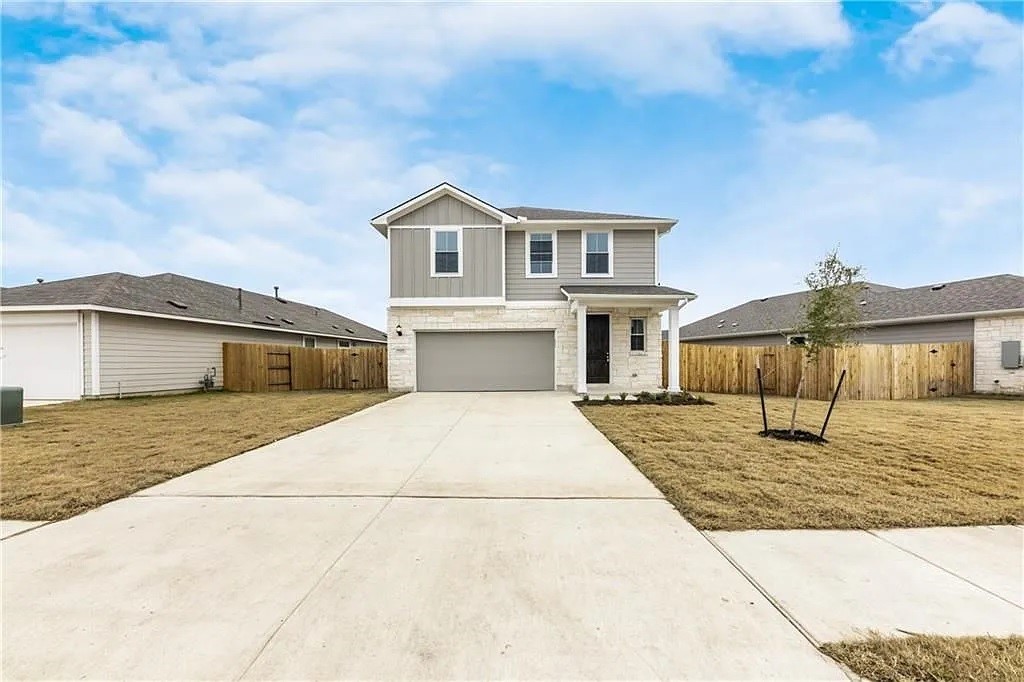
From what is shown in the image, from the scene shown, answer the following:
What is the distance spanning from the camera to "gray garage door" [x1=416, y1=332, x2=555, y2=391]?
48.1 ft

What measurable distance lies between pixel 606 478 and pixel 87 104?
16.0 m

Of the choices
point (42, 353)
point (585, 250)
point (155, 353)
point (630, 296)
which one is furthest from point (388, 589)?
Result: point (42, 353)

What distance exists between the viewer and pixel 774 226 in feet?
54.7

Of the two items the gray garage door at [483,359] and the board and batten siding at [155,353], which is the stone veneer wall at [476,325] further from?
the board and batten siding at [155,353]

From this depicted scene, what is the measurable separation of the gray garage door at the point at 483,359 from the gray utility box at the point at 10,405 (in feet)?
29.6

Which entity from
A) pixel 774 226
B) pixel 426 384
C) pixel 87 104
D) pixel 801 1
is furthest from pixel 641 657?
pixel 774 226

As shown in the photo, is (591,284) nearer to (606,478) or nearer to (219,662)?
(606,478)

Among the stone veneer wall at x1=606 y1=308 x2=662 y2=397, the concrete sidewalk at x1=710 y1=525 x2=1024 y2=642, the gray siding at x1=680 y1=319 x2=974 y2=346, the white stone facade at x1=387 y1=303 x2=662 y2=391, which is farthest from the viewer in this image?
the gray siding at x1=680 y1=319 x2=974 y2=346

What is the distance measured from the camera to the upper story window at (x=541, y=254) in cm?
1483

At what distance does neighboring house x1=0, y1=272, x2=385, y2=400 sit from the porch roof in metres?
14.2

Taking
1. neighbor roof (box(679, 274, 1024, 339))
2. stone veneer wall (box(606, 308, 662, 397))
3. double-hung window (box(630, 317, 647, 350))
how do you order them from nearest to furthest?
stone veneer wall (box(606, 308, 662, 397)) < double-hung window (box(630, 317, 647, 350)) < neighbor roof (box(679, 274, 1024, 339))

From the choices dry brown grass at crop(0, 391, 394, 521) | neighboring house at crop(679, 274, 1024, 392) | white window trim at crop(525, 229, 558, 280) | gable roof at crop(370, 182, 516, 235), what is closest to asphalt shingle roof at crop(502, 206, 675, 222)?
white window trim at crop(525, 229, 558, 280)

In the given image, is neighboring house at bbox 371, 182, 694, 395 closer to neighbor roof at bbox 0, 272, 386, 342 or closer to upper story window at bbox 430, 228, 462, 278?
upper story window at bbox 430, 228, 462, 278

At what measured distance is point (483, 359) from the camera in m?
14.7
